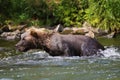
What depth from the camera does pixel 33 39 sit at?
17031mm

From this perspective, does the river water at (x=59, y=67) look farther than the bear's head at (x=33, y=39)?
No

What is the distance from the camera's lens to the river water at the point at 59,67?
11949 mm

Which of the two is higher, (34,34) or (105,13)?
(34,34)

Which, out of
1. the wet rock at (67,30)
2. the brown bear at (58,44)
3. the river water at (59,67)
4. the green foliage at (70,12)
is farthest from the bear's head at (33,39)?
the green foliage at (70,12)

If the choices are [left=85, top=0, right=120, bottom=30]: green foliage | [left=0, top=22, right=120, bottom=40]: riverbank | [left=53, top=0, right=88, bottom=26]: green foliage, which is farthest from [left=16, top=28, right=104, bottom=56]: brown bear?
[left=53, top=0, right=88, bottom=26]: green foliage

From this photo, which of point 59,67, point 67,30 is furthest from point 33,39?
point 67,30

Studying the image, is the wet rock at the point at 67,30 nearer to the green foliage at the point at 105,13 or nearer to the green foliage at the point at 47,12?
the green foliage at the point at 47,12

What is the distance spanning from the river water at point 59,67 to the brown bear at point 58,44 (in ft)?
1.24

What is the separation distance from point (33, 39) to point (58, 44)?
1031 millimetres

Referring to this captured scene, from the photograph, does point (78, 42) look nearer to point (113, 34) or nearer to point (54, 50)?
point (54, 50)

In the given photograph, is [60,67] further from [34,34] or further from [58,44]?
[34,34]

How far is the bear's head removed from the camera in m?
17.0

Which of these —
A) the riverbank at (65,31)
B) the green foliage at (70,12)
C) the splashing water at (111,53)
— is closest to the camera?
the splashing water at (111,53)

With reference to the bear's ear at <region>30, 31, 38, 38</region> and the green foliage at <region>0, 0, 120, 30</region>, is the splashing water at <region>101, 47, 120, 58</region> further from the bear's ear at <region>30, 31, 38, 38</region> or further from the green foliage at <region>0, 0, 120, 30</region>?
the green foliage at <region>0, 0, 120, 30</region>
